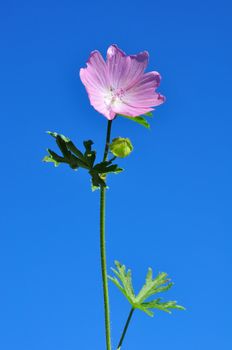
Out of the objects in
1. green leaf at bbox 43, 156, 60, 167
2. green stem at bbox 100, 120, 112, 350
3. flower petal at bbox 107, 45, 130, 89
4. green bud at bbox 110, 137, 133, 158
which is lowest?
green stem at bbox 100, 120, 112, 350

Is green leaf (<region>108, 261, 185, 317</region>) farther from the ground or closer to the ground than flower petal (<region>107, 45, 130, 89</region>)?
closer to the ground

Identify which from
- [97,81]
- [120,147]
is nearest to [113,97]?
[97,81]

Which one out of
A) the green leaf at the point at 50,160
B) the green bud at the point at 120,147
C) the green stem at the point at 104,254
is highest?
the green leaf at the point at 50,160

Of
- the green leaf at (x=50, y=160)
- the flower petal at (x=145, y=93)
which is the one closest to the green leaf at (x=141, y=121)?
the flower petal at (x=145, y=93)

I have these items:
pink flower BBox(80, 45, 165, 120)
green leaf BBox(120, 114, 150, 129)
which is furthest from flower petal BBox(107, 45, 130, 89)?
green leaf BBox(120, 114, 150, 129)

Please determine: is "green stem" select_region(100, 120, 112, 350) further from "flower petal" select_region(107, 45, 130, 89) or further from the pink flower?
"flower petal" select_region(107, 45, 130, 89)

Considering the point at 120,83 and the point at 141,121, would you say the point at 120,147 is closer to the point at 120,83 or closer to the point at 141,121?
the point at 141,121

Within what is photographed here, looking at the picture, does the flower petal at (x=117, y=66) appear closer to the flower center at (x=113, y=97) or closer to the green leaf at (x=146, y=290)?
the flower center at (x=113, y=97)
